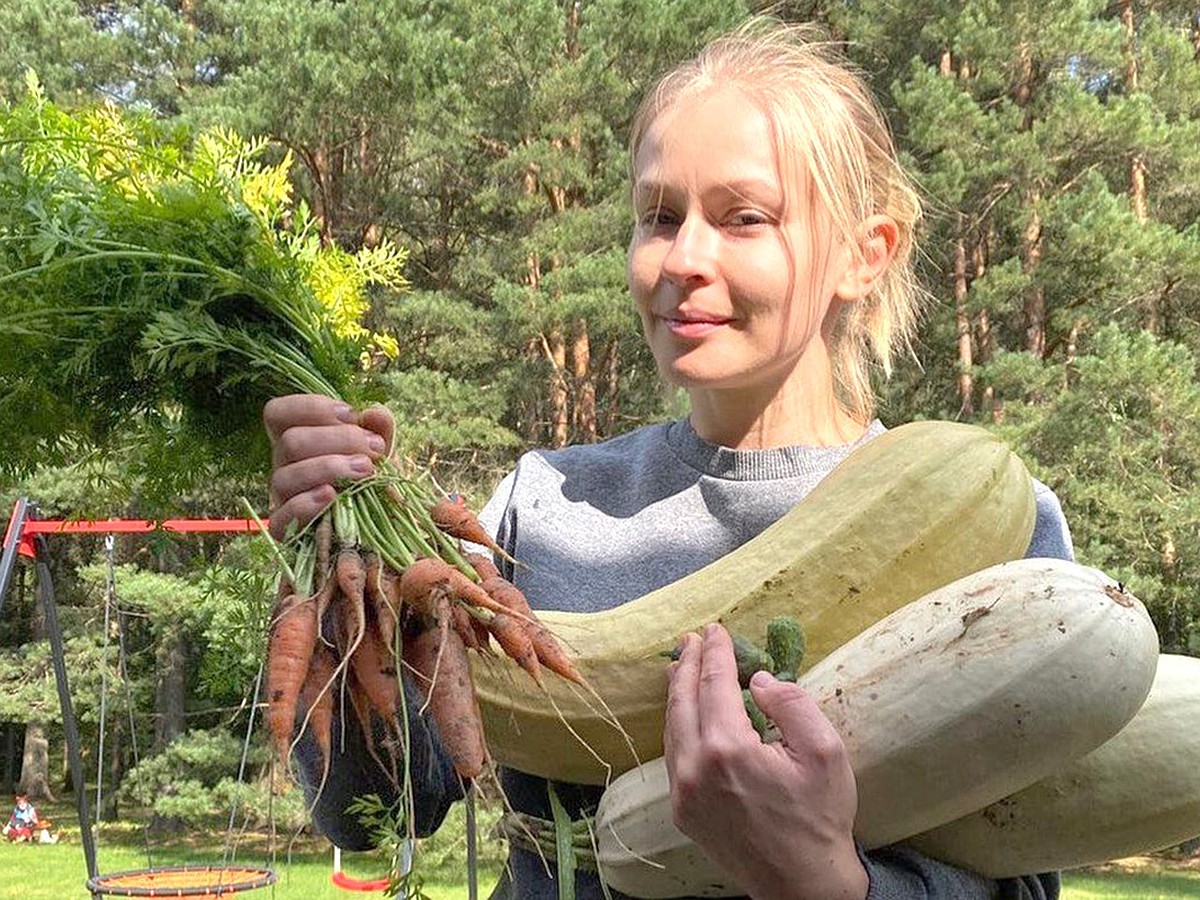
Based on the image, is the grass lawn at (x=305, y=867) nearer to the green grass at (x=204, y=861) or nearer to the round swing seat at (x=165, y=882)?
the green grass at (x=204, y=861)

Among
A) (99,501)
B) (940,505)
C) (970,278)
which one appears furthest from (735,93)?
(970,278)

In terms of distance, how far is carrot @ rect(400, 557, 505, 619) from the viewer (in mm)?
1332

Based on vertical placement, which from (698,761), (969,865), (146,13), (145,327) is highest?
(145,327)

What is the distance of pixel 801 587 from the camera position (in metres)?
1.40

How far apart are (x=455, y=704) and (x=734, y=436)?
0.63m

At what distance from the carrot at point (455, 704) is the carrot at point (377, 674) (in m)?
0.03

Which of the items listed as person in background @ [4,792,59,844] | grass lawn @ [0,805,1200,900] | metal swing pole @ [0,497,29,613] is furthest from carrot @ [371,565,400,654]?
person in background @ [4,792,59,844]

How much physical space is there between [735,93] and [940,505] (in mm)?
579

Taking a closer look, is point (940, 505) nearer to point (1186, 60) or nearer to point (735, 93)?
point (735, 93)

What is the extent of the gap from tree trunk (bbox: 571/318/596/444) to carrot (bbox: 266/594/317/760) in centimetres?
1242

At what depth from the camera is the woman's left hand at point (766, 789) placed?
116cm

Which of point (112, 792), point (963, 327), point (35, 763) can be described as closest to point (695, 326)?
point (963, 327)

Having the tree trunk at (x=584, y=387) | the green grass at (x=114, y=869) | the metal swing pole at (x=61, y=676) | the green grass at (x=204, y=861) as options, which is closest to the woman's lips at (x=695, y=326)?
the metal swing pole at (x=61, y=676)

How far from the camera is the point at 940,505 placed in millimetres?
1443
